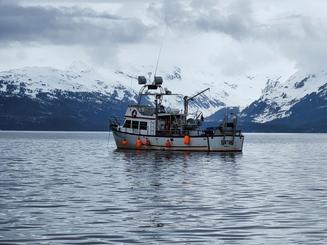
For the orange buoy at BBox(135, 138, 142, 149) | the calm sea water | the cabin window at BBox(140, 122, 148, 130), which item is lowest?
the calm sea water

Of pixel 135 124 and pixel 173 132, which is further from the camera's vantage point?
pixel 135 124

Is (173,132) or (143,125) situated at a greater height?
(143,125)

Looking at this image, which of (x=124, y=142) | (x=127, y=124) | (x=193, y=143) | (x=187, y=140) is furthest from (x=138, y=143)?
(x=193, y=143)

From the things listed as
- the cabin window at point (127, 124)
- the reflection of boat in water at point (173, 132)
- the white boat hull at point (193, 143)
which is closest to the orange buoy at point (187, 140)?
the reflection of boat in water at point (173, 132)

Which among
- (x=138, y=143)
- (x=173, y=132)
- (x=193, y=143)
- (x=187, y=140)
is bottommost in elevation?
(x=138, y=143)

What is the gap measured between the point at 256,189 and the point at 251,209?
12383 mm

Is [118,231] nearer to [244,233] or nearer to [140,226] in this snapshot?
[140,226]

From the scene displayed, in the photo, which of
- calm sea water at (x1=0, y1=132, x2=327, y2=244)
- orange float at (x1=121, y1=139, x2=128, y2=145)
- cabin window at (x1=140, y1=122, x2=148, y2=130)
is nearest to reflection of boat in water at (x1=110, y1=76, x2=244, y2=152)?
cabin window at (x1=140, y1=122, x2=148, y2=130)

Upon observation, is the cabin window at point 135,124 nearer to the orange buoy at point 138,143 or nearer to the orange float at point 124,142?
the orange buoy at point 138,143

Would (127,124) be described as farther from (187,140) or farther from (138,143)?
(187,140)

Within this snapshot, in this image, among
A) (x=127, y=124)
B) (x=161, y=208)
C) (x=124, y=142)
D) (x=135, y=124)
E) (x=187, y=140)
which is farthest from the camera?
(x=124, y=142)

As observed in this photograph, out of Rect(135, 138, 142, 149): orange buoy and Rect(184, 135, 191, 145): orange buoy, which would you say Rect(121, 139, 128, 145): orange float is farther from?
Rect(184, 135, 191, 145): orange buoy

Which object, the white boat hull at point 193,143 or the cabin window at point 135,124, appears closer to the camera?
the white boat hull at point 193,143

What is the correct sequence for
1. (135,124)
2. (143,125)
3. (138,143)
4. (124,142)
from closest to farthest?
(143,125), (138,143), (135,124), (124,142)
